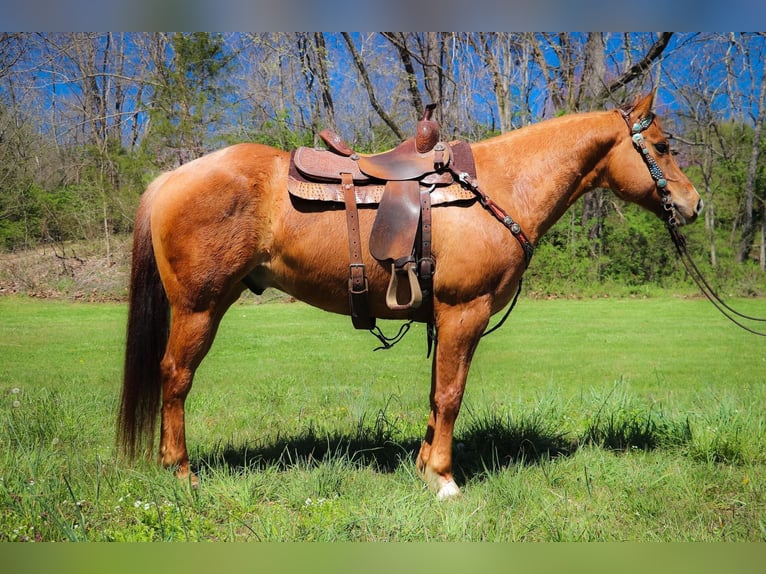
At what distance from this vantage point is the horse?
116 inches

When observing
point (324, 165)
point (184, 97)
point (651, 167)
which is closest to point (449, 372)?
point (324, 165)

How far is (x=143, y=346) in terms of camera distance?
3.12 meters

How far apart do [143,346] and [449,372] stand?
1.74 meters

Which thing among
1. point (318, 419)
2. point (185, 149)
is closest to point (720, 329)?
point (318, 419)

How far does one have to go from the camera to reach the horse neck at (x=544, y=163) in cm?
308

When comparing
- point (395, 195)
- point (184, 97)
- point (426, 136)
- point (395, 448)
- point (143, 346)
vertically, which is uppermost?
point (184, 97)

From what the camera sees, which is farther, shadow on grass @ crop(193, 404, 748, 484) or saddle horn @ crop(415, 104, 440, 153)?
shadow on grass @ crop(193, 404, 748, 484)

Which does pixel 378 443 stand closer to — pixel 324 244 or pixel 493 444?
pixel 493 444

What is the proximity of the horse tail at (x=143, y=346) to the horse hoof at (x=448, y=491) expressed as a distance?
165 cm

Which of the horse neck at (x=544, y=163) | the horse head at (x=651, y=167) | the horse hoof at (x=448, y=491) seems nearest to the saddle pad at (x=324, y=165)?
the horse neck at (x=544, y=163)

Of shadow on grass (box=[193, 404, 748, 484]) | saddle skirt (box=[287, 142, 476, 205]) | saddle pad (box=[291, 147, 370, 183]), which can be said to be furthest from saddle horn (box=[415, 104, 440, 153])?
shadow on grass (box=[193, 404, 748, 484])

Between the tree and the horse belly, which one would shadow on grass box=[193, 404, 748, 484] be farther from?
the tree

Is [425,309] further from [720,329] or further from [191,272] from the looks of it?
[720,329]

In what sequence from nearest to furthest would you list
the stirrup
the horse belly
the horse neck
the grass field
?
the grass field < the stirrup < the horse belly < the horse neck
